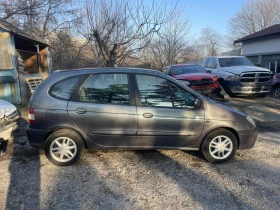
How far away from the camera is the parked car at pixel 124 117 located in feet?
13.5

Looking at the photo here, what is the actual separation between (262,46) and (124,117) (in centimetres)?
2098

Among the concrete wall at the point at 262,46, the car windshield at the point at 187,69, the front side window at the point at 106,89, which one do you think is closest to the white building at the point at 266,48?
the concrete wall at the point at 262,46

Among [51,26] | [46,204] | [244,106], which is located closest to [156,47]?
[51,26]

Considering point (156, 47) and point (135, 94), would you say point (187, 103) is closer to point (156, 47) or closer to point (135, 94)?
point (135, 94)

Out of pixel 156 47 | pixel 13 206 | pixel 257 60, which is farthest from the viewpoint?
pixel 156 47

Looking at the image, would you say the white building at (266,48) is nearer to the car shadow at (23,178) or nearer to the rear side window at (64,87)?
the rear side window at (64,87)

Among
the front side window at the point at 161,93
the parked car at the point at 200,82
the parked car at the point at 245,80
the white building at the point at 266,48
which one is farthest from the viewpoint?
the white building at the point at 266,48

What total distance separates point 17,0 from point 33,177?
69.2 feet

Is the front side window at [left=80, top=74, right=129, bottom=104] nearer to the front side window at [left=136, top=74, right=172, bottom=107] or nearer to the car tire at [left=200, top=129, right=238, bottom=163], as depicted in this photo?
the front side window at [left=136, top=74, right=172, bottom=107]

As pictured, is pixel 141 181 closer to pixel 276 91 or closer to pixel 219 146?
pixel 219 146

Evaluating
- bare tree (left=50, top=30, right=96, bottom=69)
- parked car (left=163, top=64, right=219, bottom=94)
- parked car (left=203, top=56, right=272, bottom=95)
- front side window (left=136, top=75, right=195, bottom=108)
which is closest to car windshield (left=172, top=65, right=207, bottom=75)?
parked car (left=163, top=64, right=219, bottom=94)

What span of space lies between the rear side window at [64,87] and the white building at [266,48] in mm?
Result: 19057

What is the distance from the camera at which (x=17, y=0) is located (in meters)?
20.6

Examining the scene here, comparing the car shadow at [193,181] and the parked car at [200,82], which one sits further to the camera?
the parked car at [200,82]
